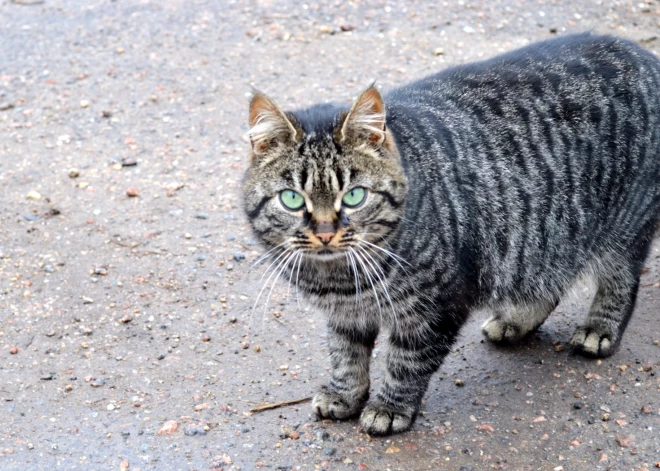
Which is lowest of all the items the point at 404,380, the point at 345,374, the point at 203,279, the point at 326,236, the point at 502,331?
the point at 203,279

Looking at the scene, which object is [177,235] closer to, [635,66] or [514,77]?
[514,77]

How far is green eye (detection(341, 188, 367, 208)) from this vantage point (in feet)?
11.7

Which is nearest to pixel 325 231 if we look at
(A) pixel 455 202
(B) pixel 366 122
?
(B) pixel 366 122

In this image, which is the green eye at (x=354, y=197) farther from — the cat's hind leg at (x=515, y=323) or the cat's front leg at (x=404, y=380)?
the cat's hind leg at (x=515, y=323)

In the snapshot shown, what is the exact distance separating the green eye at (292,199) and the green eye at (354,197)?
0.19 metres

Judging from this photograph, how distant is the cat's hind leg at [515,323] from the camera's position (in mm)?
4719

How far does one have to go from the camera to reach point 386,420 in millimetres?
4074

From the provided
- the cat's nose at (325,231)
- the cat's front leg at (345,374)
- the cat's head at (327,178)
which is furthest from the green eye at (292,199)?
the cat's front leg at (345,374)

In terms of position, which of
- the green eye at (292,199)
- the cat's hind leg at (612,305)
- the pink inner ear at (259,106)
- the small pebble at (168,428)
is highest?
the pink inner ear at (259,106)

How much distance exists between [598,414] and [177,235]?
119 inches

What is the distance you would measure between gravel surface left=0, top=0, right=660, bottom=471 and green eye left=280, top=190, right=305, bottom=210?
58 centimetres

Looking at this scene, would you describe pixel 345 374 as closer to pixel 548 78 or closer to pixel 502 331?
pixel 502 331

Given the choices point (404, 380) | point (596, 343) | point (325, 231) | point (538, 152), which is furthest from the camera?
point (596, 343)

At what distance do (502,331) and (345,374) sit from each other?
1068 millimetres
